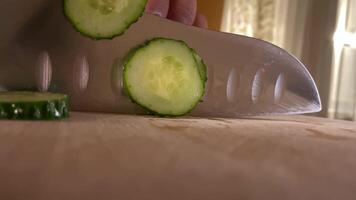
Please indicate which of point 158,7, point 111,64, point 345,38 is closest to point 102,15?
point 111,64

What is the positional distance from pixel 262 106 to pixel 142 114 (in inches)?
5.9

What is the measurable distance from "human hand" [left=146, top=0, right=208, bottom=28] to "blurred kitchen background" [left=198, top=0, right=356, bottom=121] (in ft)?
2.87

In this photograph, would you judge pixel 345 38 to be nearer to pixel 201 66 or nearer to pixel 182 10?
pixel 182 10

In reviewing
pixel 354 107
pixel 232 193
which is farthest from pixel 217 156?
pixel 354 107

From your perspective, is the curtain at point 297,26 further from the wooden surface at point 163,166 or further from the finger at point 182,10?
the wooden surface at point 163,166

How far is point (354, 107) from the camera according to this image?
5.32ft

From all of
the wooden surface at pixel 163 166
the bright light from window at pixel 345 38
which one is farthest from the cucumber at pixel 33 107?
the bright light from window at pixel 345 38

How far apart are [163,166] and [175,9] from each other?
19.2 inches

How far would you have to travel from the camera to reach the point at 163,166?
0.29m

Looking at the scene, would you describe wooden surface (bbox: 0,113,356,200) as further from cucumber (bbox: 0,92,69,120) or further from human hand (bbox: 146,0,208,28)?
human hand (bbox: 146,0,208,28)

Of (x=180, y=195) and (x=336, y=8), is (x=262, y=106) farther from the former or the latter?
(x=336, y=8)

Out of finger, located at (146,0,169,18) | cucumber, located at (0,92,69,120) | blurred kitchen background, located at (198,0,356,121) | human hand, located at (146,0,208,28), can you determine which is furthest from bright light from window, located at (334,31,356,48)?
cucumber, located at (0,92,69,120)

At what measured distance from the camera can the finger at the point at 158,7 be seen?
70 centimetres

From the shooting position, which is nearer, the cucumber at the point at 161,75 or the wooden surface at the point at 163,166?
the wooden surface at the point at 163,166
